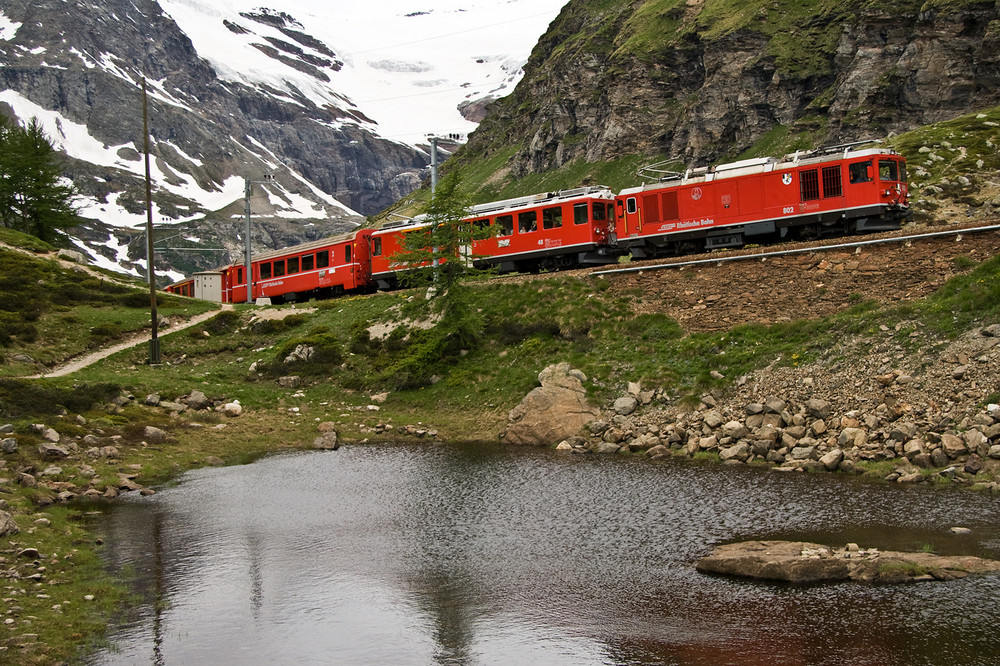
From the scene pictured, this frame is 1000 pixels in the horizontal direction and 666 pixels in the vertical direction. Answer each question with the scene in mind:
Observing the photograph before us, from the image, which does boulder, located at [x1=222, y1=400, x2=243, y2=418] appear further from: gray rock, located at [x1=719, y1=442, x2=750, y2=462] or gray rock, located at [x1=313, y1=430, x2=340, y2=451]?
gray rock, located at [x1=719, y1=442, x2=750, y2=462]

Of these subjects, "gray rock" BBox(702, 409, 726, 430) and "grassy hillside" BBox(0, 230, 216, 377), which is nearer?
"gray rock" BBox(702, 409, 726, 430)

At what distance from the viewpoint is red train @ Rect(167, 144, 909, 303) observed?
116 feet

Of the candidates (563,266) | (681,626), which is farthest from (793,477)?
(563,266)

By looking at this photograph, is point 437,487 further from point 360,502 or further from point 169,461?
point 169,461

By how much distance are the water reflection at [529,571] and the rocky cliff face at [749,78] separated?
5717 cm

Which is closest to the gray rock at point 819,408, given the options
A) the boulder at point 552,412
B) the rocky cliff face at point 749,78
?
the boulder at point 552,412

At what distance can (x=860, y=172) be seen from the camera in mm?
35031

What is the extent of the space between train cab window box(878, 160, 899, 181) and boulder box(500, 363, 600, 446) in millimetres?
15076

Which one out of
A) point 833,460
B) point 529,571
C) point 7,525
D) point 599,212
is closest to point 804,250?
point 833,460

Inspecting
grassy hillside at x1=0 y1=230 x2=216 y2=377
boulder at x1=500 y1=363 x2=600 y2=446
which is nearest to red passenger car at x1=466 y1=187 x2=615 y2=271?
boulder at x1=500 y1=363 x2=600 y2=446

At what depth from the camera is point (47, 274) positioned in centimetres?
5019

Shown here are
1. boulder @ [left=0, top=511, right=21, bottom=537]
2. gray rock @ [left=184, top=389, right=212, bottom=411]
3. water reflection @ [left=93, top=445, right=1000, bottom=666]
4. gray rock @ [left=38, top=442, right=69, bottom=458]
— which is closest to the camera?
water reflection @ [left=93, top=445, right=1000, bottom=666]

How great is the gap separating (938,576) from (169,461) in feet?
80.2

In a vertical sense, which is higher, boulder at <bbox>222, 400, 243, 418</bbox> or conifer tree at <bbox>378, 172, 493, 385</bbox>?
conifer tree at <bbox>378, 172, 493, 385</bbox>
